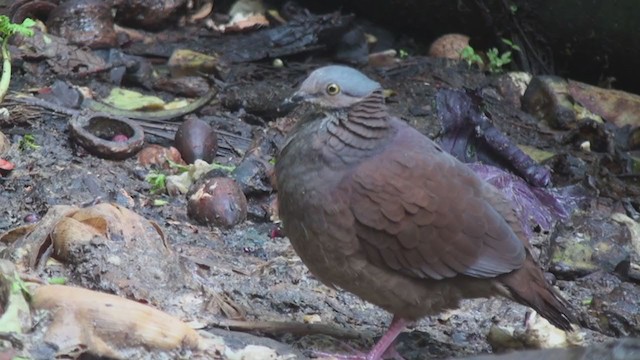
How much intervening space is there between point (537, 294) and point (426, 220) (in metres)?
0.58

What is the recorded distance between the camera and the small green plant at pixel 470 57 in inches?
336

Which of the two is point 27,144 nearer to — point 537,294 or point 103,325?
point 103,325

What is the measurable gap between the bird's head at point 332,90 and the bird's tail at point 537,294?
37.7 inches

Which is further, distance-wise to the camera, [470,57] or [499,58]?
[499,58]

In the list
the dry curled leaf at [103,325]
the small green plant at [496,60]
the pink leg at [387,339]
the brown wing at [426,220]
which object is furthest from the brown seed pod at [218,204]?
the small green plant at [496,60]

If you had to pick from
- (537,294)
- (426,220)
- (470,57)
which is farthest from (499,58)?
(426,220)

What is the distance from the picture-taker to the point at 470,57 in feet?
28.0

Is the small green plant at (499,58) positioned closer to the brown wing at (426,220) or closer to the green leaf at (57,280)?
the brown wing at (426,220)

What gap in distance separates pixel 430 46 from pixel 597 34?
4.96ft

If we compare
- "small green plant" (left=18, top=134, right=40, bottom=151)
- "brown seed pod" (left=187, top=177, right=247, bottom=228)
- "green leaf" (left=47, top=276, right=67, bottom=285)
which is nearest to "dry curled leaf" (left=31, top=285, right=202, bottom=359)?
"green leaf" (left=47, top=276, right=67, bottom=285)

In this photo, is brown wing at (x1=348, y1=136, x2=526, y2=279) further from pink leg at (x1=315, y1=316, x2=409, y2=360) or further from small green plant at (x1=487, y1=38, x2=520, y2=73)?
small green plant at (x1=487, y1=38, x2=520, y2=73)

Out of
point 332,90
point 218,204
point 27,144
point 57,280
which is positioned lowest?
point 27,144

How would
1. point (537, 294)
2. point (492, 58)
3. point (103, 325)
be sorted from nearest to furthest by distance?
point (103, 325)
point (537, 294)
point (492, 58)

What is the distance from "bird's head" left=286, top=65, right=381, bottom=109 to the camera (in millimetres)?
3846
